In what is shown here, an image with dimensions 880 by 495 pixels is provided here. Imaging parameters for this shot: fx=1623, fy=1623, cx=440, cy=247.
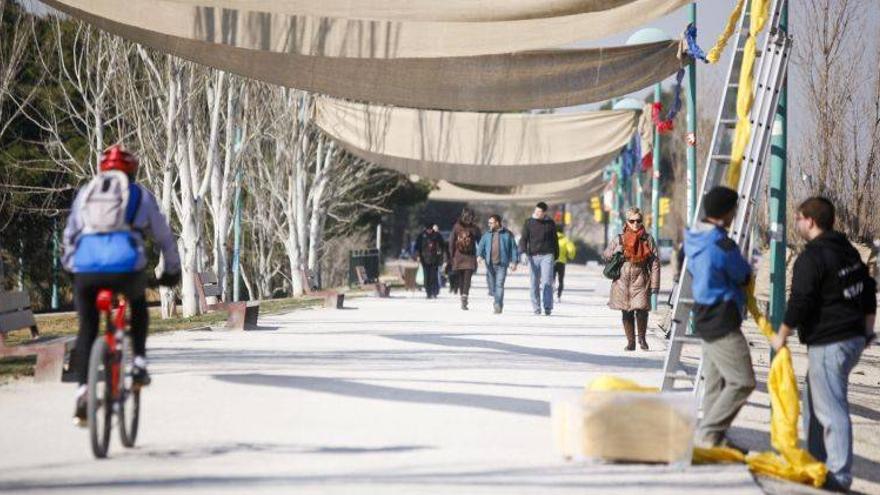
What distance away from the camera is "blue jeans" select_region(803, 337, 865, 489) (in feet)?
31.4

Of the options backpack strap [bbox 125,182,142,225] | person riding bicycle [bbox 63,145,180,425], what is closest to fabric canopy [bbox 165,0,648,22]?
backpack strap [bbox 125,182,142,225]

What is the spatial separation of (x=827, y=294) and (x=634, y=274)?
8.62 metres

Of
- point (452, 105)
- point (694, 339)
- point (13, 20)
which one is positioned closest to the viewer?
point (694, 339)

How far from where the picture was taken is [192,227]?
1106 inches

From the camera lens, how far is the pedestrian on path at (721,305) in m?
9.52

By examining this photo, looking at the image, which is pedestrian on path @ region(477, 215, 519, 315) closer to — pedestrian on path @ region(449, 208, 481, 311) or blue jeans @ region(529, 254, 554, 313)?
blue jeans @ region(529, 254, 554, 313)

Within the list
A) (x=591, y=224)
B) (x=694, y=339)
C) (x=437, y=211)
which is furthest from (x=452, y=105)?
(x=591, y=224)

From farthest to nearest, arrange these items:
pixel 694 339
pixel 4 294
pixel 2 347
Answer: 1. pixel 4 294
2. pixel 2 347
3. pixel 694 339

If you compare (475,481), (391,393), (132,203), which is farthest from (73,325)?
(475,481)

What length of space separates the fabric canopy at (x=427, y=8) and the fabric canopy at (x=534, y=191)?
107 feet

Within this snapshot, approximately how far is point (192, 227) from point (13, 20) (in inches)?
559

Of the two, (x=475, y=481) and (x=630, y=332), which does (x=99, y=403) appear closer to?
(x=475, y=481)

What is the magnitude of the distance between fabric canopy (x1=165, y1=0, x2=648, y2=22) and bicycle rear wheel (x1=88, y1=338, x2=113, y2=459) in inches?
194

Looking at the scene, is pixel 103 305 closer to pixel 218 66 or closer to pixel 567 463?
pixel 567 463
